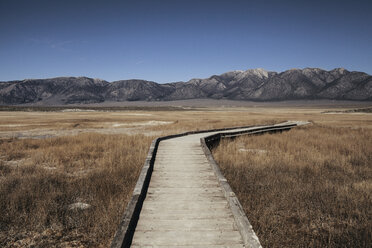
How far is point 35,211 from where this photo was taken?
5055mm

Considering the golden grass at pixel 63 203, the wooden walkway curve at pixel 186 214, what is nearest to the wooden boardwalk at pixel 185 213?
the wooden walkway curve at pixel 186 214

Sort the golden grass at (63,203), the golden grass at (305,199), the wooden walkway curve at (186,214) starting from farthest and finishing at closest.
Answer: the golden grass at (305,199) → the golden grass at (63,203) → the wooden walkway curve at (186,214)

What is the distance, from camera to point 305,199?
5.95 metres

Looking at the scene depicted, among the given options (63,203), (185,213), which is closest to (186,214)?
(185,213)

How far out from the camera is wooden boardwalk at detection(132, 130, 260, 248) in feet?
10.9

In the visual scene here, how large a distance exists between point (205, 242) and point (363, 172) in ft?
28.2

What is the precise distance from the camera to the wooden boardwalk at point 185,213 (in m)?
3.34

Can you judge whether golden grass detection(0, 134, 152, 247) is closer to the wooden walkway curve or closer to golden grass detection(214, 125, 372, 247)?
the wooden walkway curve

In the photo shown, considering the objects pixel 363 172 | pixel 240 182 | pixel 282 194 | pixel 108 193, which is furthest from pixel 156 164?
pixel 363 172

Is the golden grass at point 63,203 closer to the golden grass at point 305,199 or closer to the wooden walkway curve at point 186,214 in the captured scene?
the wooden walkway curve at point 186,214

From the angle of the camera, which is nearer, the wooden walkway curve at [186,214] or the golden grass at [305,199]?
the wooden walkway curve at [186,214]

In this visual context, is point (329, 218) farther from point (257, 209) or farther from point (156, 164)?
point (156, 164)

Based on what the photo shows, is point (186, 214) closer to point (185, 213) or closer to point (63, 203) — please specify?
point (185, 213)

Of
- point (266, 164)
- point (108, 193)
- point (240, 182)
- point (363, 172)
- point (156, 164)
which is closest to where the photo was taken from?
point (108, 193)
